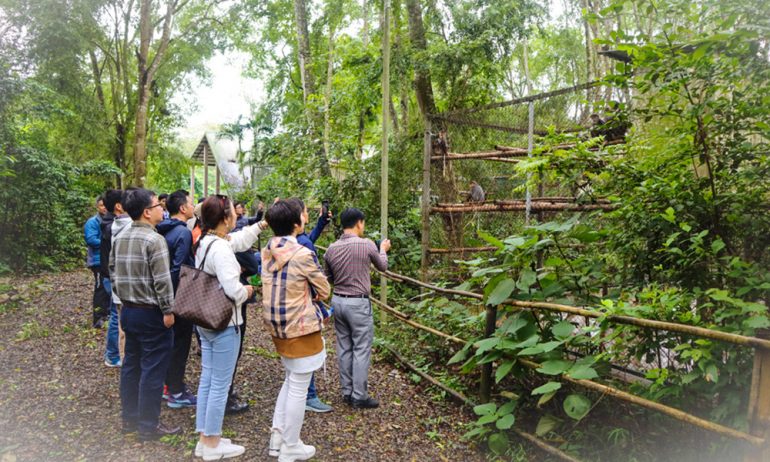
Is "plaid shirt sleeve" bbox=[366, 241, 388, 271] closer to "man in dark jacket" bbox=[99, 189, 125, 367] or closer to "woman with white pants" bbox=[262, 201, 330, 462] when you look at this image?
"woman with white pants" bbox=[262, 201, 330, 462]

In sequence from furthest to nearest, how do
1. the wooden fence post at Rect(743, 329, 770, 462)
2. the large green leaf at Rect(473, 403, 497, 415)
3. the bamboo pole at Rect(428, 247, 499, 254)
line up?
the bamboo pole at Rect(428, 247, 499, 254) → the large green leaf at Rect(473, 403, 497, 415) → the wooden fence post at Rect(743, 329, 770, 462)

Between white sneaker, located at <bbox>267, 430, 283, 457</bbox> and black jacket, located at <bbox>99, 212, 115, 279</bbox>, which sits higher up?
black jacket, located at <bbox>99, 212, 115, 279</bbox>

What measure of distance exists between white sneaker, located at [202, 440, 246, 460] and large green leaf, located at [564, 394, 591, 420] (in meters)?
2.16

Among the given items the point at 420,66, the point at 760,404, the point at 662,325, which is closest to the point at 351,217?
the point at 662,325

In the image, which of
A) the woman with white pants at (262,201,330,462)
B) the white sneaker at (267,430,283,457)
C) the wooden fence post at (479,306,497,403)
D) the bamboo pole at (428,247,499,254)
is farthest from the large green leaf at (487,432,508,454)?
the bamboo pole at (428,247,499,254)

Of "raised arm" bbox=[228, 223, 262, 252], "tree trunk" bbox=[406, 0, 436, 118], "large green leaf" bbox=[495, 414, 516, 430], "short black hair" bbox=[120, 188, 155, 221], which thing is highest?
"tree trunk" bbox=[406, 0, 436, 118]

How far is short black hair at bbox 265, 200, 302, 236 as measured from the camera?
311 centimetres

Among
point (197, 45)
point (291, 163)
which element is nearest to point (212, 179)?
point (197, 45)

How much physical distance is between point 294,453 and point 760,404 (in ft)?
8.53

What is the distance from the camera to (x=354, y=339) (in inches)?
164

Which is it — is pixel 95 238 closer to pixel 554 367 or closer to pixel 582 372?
pixel 554 367

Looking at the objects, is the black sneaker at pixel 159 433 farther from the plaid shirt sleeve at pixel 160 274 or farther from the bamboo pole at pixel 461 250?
the bamboo pole at pixel 461 250

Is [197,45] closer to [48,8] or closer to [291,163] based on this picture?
[48,8]

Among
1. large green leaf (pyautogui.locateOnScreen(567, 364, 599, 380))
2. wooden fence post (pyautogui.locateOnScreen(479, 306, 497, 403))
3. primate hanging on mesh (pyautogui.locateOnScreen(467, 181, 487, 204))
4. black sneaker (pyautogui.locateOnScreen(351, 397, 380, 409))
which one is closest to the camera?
large green leaf (pyautogui.locateOnScreen(567, 364, 599, 380))
